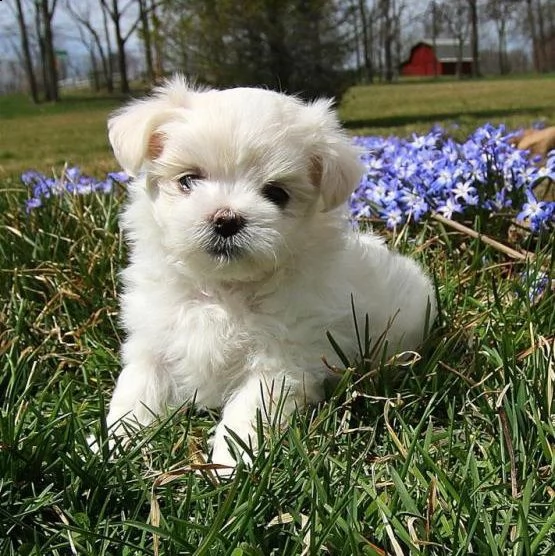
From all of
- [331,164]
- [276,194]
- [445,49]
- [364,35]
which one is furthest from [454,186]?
[445,49]

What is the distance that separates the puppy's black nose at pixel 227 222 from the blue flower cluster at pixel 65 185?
6.86ft

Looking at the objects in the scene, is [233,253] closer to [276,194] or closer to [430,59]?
[276,194]

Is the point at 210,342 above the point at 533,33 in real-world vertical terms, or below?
below

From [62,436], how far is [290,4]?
1517 centimetres

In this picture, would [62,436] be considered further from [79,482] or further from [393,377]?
[393,377]

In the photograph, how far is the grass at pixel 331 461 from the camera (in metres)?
1.78

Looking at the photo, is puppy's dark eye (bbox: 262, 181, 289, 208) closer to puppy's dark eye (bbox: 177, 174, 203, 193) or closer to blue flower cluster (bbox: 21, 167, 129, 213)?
puppy's dark eye (bbox: 177, 174, 203, 193)

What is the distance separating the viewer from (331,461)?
2.13m

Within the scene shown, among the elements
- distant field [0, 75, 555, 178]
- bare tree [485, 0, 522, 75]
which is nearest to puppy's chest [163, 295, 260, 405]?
distant field [0, 75, 555, 178]

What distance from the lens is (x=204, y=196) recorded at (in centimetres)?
226

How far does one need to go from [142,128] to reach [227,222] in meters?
0.47

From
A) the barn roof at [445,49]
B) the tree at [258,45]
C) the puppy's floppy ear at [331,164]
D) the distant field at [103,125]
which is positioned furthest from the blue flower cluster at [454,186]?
the barn roof at [445,49]

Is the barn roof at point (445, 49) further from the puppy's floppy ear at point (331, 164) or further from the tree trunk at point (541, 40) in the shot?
the puppy's floppy ear at point (331, 164)

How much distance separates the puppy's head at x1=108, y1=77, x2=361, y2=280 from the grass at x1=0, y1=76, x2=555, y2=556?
55cm
